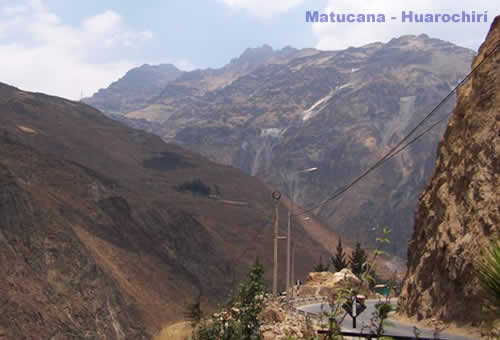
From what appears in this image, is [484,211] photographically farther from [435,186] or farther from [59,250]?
[59,250]

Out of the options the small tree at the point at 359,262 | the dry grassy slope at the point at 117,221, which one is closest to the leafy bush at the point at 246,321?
the small tree at the point at 359,262

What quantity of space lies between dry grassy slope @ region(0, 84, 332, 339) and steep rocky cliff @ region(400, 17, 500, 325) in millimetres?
28458

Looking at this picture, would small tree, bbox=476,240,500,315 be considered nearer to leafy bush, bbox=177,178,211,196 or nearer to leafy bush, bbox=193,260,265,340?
leafy bush, bbox=193,260,265,340

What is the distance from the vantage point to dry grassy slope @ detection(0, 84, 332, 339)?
50.8 meters

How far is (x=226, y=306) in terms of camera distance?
17.3 metres

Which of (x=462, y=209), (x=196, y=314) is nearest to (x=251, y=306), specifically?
(x=196, y=314)

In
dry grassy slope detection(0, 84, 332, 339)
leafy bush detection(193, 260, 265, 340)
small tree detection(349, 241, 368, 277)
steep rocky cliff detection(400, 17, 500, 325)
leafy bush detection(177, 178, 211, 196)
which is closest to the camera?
small tree detection(349, 241, 368, 277)

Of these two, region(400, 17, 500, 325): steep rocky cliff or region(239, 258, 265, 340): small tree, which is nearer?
region(239, 258, 265, 340): small tree

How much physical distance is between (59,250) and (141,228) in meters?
25.5

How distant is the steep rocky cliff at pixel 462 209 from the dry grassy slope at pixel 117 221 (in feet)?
93.4

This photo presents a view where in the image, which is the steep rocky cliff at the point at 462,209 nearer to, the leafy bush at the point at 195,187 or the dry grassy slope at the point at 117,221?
the dry grassy slope at the point at 117,221

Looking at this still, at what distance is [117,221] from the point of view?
74688 millimetres

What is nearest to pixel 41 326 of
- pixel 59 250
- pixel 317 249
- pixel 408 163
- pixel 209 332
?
pixel 59 250

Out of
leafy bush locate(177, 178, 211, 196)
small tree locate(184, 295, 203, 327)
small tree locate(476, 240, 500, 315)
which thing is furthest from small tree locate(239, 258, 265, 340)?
leafy bush locate(177, 178, 211, 196)
